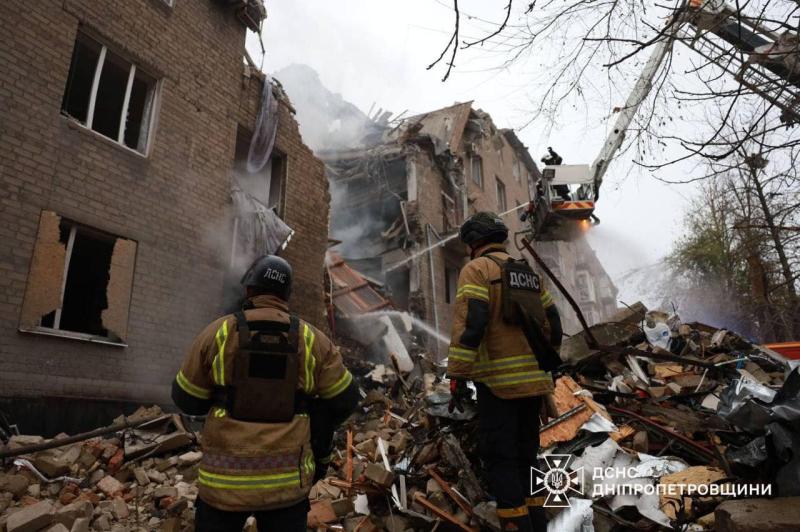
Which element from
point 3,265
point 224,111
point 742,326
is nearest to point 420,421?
point 3,265

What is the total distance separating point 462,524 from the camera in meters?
3.37

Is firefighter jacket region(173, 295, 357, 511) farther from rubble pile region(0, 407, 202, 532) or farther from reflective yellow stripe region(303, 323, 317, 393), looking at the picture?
rubble pile region(0, 407, 202, 532)

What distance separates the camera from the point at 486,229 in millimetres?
→ 3496

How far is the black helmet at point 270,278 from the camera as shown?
262 centimetres

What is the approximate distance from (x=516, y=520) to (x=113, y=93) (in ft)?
27.1

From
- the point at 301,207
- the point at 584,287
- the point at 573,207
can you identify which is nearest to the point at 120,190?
the point at 301,207

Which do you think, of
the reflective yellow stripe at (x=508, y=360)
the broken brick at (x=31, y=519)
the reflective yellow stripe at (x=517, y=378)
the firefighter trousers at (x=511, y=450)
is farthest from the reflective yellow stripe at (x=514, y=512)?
the broken brick at (x=31, y=519)

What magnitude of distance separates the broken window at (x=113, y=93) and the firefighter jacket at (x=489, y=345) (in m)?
6.14

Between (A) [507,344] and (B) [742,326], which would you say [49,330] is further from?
(B) [742,326]

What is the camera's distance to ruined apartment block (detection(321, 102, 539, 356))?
49.5ft

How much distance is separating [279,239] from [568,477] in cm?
665

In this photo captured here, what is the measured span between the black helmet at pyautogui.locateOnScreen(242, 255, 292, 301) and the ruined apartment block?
1153 centimetres

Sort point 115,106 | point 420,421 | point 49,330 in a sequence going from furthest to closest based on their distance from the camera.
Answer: point 115,106 → point 49,330 → point 420,421

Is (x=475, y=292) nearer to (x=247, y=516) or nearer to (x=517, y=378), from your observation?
(x=517, y=378)
